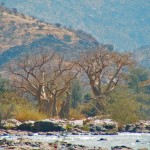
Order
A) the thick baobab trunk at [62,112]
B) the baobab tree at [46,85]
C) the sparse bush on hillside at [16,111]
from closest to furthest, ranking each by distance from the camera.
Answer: the sparse bush on hillside at [16,111], the thick baobab trunk at [62,112], the baobab tree at [46,85]

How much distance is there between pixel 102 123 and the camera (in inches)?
2549

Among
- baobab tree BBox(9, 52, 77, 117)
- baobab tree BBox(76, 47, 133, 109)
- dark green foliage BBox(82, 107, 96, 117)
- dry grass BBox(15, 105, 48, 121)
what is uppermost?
baobab tree BBox(76, 47, 133, 109)

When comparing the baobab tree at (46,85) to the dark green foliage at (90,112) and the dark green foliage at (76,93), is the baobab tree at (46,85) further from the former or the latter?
the dark green foliage at (76,93)

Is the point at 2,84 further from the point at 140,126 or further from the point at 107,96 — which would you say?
the point at 140,126

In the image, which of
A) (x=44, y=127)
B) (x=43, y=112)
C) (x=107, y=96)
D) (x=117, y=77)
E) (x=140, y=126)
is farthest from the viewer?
(x=117, y=77)

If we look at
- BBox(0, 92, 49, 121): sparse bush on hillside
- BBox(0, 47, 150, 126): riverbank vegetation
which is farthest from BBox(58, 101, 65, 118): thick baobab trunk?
BBox(0, 92, 49, 121): sparse bush on hillside

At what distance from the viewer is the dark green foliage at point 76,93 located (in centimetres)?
10569

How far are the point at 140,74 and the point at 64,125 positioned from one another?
96.5 metres

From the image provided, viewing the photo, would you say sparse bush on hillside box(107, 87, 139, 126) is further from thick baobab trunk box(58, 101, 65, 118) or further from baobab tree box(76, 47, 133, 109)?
baobab tree box(76, 47, 133, 109)

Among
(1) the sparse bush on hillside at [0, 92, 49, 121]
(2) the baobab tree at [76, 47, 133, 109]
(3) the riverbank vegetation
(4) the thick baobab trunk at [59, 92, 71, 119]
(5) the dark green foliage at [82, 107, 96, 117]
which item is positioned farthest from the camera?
(5) the dark green foliage at [82, 107, 96, 117]

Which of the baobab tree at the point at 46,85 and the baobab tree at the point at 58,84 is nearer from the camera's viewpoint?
the baobab tree at the point at 58,84

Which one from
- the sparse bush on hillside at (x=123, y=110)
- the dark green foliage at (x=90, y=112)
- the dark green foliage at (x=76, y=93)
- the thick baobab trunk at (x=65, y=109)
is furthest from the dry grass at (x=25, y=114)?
the dark green foliage at (x=76, y=93)

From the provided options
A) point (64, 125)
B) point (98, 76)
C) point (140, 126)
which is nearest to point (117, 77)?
point (98, 76)

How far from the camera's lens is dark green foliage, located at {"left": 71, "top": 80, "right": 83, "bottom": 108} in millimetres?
105688
